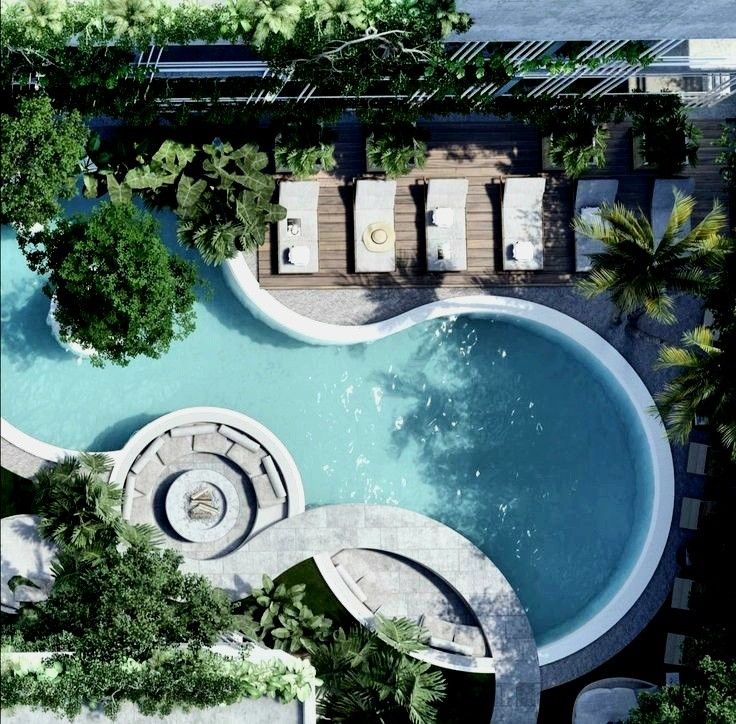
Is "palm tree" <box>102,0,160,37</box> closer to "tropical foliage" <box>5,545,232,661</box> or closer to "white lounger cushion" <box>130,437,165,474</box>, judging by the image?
"white lounger cushion" <box>130,437,165,474</box>

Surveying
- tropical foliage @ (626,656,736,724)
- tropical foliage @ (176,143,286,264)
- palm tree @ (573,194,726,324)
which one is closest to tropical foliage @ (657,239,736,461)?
palm tree @ (573,194,726,324)

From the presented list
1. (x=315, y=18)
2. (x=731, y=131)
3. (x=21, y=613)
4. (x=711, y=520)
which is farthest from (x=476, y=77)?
(x=21, y=613)

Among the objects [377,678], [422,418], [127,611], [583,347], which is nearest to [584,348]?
[583,347]

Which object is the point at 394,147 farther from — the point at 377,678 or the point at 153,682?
the point at 153,682

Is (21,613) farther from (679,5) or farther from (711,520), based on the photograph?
(679,5)

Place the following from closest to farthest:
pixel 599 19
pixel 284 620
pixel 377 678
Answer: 1. pixel 599 19
2. pixel 377 678
3. pixel 284 620

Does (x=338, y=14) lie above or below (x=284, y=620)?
above

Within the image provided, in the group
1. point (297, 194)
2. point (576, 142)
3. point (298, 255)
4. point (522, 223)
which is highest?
point (576, 142)
